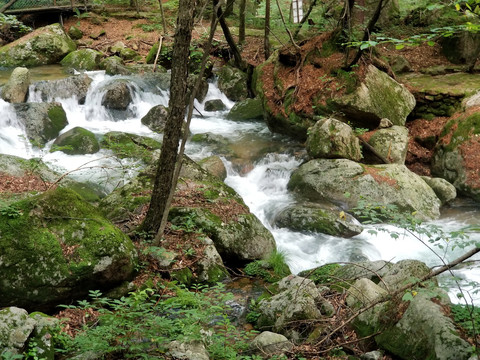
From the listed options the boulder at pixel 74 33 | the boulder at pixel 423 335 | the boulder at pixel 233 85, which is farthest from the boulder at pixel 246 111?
the boulder at pixel 423 335

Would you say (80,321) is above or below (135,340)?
below

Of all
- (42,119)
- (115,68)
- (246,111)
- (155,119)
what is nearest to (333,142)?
(246,111)

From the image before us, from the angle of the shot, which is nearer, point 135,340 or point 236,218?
point 135,340

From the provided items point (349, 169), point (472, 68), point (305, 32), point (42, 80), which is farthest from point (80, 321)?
point (305, 32)

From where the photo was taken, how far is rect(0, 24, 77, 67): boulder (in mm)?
16688

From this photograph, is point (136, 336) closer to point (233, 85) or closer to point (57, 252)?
point (57, 252)

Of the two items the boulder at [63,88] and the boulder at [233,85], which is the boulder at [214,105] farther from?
the boulder at [63,88]

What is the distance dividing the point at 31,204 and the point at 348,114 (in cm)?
829

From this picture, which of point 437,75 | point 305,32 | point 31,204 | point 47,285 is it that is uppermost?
point 305,32

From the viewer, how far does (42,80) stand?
1406 cm

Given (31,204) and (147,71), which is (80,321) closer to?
(31,204)

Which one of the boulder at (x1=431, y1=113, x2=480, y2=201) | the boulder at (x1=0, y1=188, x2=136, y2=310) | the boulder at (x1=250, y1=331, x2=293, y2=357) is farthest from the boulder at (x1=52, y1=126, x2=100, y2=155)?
the boulder at (x1=431, y1=113, x2=480, y2=201)

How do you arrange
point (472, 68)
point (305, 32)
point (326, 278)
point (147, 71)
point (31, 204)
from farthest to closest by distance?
point (305, 32) < point (147, 71) < point (472, 68) < point (326, 278) < point (31, 204)

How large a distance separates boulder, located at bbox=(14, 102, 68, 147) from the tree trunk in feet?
22.5
